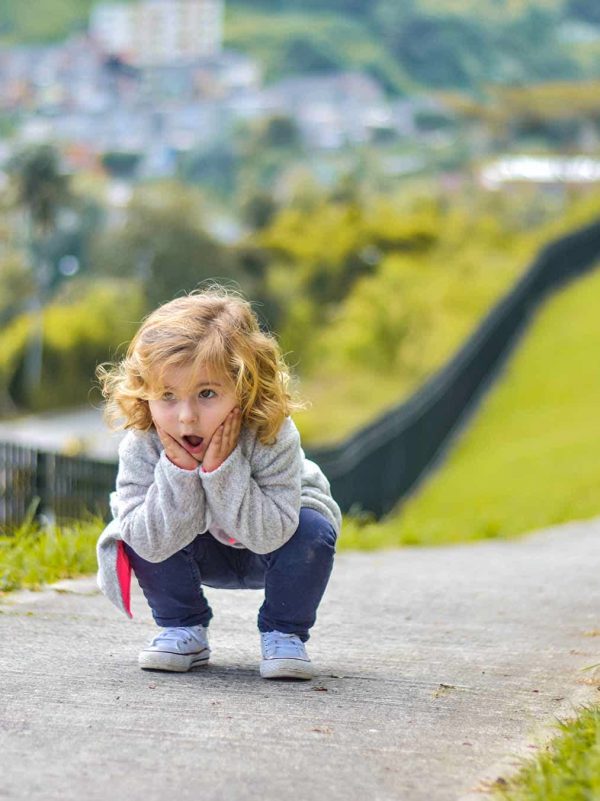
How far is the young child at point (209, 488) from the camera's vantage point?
391 centimetres

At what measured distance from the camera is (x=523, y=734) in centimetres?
360

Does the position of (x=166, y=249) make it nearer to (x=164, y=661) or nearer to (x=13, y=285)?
(x=13, y=285)

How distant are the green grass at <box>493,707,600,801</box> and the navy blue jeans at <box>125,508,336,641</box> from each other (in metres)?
0.92

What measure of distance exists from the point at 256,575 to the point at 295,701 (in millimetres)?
488

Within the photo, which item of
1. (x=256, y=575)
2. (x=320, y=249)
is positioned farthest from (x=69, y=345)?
(x=256, y=575)

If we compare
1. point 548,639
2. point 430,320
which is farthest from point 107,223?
point 548,639

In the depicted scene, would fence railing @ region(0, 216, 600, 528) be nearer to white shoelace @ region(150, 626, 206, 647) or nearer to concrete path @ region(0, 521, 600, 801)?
concrete path @ region(0, 521, 600, 801)

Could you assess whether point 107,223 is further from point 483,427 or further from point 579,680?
point 579,680

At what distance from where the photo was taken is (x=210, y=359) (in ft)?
12.8

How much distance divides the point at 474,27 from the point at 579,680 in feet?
638

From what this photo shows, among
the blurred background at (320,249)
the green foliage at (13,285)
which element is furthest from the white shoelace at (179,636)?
the green foliage at (13,285)

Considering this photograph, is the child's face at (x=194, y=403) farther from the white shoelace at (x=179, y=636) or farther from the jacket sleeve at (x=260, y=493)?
the white shoelace at (x=179, y=636)

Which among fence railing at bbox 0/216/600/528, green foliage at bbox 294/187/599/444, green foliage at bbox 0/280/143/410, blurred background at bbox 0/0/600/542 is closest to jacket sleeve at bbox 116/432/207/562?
blurred background at bbox 0/0/600/542

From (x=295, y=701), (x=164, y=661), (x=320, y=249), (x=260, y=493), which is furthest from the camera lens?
(x=320, y=249)
